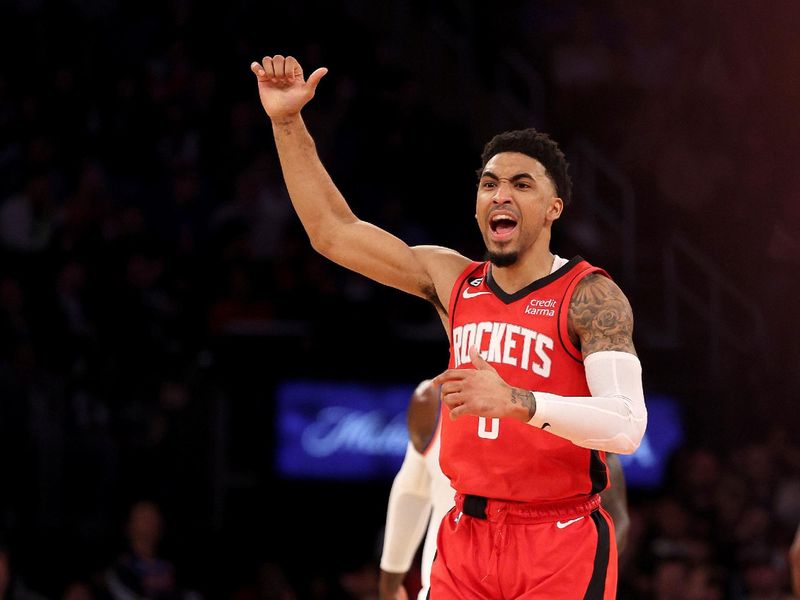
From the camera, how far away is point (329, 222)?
4.47 metres

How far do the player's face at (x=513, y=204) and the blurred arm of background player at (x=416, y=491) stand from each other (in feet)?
4.21

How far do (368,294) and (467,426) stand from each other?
21.8 ft

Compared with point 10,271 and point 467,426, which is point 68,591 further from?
point 467,426

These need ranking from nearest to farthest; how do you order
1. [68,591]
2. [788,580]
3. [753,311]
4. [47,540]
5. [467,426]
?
[467,426]
[68,591]
[47,540]
[788,580]
[753,311]

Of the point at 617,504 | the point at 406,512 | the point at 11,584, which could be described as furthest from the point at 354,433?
the point at 617,504

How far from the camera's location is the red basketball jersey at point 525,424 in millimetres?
3973

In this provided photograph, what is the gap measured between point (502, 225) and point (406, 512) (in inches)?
69.0

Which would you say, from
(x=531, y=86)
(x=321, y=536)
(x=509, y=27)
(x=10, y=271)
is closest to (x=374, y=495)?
(x=321, y=536)

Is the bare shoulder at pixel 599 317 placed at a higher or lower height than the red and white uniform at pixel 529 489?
higher

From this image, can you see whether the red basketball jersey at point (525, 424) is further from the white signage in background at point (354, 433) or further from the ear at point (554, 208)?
the white signage in background at point (354, 433)

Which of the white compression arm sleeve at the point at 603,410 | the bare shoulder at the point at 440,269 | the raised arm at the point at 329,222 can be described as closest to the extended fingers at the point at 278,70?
the raised arm at the point at 329,222

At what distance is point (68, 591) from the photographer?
25.3 ft

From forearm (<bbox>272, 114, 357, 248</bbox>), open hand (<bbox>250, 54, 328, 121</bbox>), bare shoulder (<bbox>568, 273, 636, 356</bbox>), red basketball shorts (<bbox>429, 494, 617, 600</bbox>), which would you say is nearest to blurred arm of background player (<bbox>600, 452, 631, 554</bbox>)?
red basketball shorts (<bbox>429, 494, 617, 600</bbox>)

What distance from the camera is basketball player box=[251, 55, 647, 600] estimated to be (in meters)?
3.84
